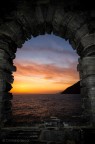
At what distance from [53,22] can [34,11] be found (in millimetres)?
642

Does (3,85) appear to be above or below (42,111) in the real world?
above

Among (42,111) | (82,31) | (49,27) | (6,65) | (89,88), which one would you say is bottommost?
(42,111)

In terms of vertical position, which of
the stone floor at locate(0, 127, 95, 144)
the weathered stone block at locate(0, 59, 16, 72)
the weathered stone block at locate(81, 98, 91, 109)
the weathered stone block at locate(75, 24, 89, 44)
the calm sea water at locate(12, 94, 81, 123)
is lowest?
the calm sea water at locate(12, 94, 81, 123)

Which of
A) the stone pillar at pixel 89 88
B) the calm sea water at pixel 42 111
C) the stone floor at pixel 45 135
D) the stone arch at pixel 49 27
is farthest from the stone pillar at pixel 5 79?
the stone pillar at pixel 89 88

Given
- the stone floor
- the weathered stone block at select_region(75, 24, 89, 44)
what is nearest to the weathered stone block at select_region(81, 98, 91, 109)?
the stone floor

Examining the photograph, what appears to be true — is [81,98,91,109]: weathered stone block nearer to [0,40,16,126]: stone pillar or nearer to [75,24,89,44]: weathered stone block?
[75,24,89,44]: weathered stone block

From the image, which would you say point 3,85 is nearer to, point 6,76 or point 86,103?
point 6,76

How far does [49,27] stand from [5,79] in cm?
214

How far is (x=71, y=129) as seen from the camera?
3.66m

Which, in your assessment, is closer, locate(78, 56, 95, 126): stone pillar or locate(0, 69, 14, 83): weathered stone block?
locate(78, 56, 95, 126): stone pillar

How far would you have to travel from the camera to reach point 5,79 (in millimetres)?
4086

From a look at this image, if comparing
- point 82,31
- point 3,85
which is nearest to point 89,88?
point 82,31

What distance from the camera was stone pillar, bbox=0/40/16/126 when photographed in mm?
3918

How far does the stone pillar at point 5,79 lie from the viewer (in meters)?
3.92
